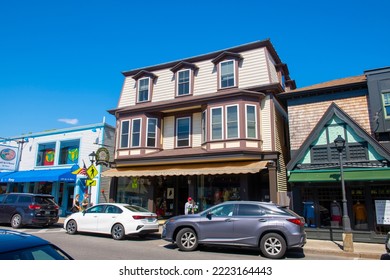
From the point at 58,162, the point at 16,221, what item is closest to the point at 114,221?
the point at 16,221

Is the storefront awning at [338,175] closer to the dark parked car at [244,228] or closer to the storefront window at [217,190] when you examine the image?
the storefront window at [217,190]

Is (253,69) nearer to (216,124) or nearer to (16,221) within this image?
(216,124)

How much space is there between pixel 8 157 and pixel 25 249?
2715cm

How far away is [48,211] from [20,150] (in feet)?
45.8

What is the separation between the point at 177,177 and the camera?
19.7 m

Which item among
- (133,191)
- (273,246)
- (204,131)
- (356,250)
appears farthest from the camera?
(133,191)

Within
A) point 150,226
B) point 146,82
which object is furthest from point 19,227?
point 146,82

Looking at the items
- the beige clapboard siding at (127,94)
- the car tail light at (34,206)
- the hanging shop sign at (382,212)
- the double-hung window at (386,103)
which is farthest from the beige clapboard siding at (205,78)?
the car tail light at (34,206)

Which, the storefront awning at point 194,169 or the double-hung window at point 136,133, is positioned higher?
the double-hung window at point 136,133

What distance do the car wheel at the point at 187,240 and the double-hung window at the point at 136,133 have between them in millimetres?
10252

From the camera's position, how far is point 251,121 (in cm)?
1634

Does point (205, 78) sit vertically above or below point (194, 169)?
above

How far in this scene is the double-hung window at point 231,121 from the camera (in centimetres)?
1630

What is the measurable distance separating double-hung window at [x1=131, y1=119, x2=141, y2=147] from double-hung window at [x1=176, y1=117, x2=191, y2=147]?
2.58 metres
